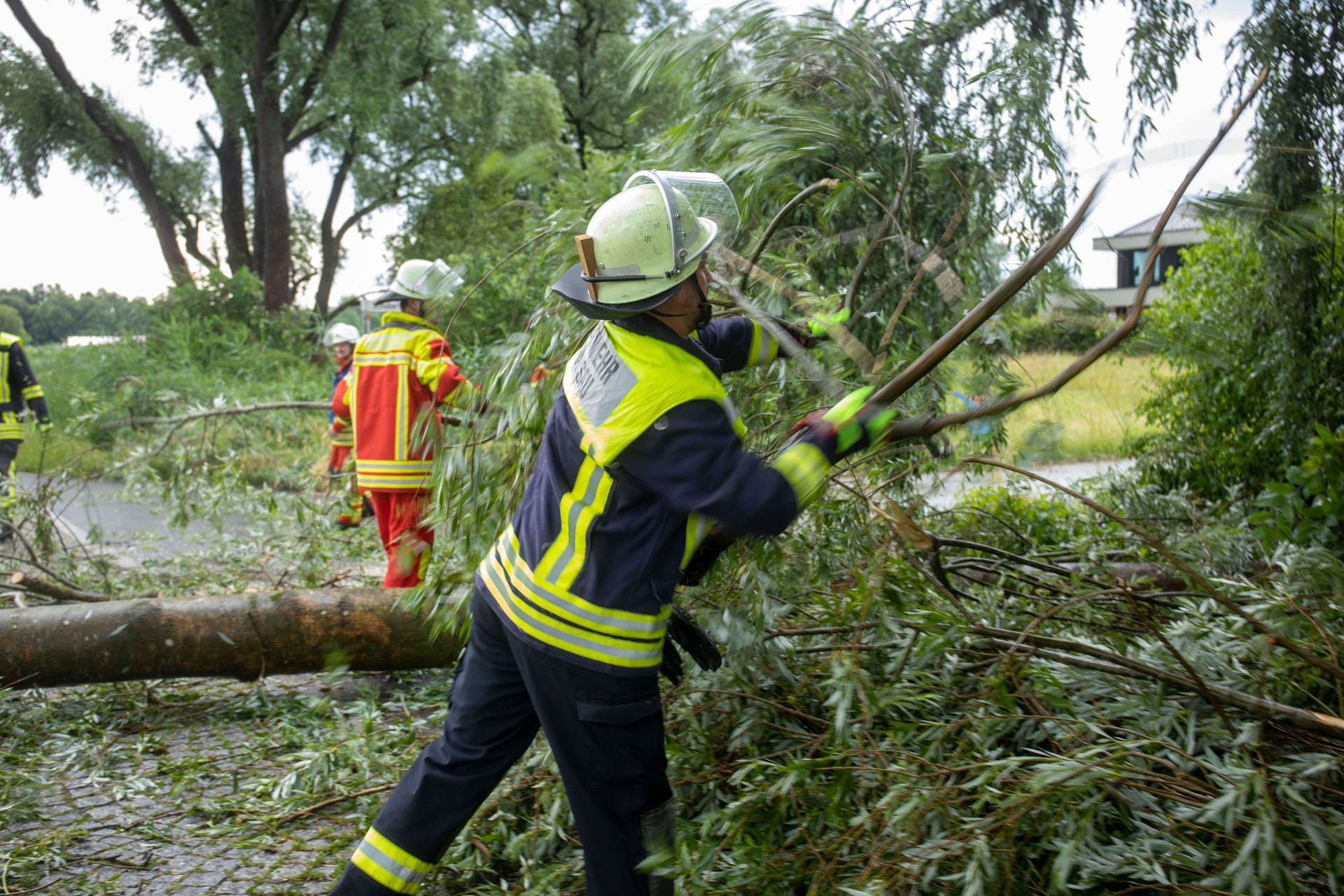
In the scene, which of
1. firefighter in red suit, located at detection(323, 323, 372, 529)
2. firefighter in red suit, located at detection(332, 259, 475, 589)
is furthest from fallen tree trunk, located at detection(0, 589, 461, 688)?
firefighter in red suit, located at detection(323, 323, 372, 529)

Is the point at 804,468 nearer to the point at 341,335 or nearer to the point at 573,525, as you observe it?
the point at 573,525

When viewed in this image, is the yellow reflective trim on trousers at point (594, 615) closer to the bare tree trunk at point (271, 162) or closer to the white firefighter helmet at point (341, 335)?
the white firefighter helmet at point (341, 335)

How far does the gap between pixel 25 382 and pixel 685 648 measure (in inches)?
281

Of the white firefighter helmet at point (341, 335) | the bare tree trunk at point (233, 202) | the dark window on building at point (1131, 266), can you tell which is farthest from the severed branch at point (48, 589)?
the bare tree trunk at point (233, 202)

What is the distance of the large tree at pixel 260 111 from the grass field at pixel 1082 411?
14.8m

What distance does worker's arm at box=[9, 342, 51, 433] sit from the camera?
7.38m

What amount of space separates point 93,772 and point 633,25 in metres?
27.5

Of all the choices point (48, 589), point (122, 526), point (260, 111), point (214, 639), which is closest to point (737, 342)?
point (214, 639)

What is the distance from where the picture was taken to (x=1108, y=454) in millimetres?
6031

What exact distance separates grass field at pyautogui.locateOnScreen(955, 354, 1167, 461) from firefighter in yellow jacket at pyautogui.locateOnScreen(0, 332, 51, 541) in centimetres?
678

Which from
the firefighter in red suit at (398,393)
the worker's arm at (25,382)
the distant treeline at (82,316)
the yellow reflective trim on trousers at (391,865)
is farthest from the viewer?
the distant treeline at (82,316)

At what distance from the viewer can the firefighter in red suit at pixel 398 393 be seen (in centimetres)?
479

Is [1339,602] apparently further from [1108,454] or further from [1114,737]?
[1108,454]

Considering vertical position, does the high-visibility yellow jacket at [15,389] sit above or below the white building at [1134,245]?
below
